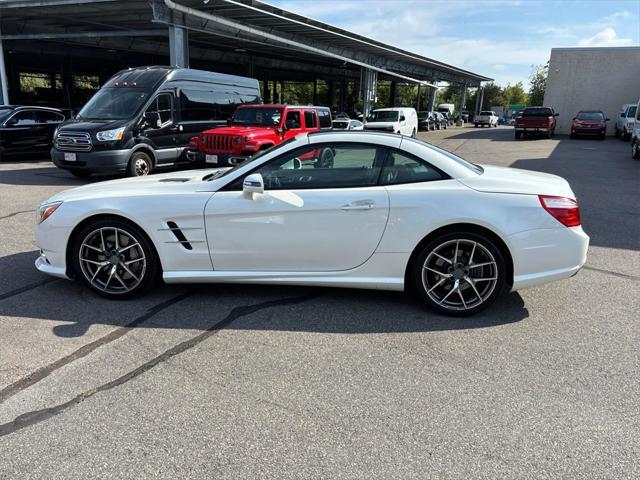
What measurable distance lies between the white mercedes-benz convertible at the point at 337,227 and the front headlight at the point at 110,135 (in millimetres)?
6920

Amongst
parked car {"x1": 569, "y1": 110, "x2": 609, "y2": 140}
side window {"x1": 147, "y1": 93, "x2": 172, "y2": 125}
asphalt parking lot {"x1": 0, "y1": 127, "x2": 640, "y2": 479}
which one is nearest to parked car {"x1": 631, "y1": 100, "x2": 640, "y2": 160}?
parked car {"x1": 569, "y1": 110, "x2": 609, "y2": 140}

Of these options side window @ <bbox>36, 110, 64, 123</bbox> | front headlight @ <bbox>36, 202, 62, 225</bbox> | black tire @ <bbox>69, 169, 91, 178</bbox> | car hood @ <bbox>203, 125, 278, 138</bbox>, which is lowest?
black tire @ <bbox>69, 169, 91, 178</bbox>

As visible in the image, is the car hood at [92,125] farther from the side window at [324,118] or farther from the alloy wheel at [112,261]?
the alloy wheel at [112,261]

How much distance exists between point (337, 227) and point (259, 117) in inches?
348

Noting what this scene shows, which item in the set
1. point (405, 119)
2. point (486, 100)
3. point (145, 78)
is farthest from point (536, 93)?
point (145, 78)

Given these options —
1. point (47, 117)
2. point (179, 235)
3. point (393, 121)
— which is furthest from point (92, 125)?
point (393, 121)

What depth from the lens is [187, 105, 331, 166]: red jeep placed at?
35.1 feet

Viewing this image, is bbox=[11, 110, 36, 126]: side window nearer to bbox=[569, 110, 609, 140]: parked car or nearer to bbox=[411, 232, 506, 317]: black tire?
bbox=[411, 232, 506, 317]: black tire

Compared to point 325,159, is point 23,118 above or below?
above

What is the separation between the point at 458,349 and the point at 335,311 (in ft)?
3.49

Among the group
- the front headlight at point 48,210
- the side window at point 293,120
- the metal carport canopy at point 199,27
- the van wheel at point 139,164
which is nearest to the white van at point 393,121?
the metal carport canopy at point 199,27

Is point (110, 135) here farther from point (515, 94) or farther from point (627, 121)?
point (515, 94)

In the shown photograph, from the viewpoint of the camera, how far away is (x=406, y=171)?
13.1ft

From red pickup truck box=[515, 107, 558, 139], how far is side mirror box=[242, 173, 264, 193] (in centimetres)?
2904
